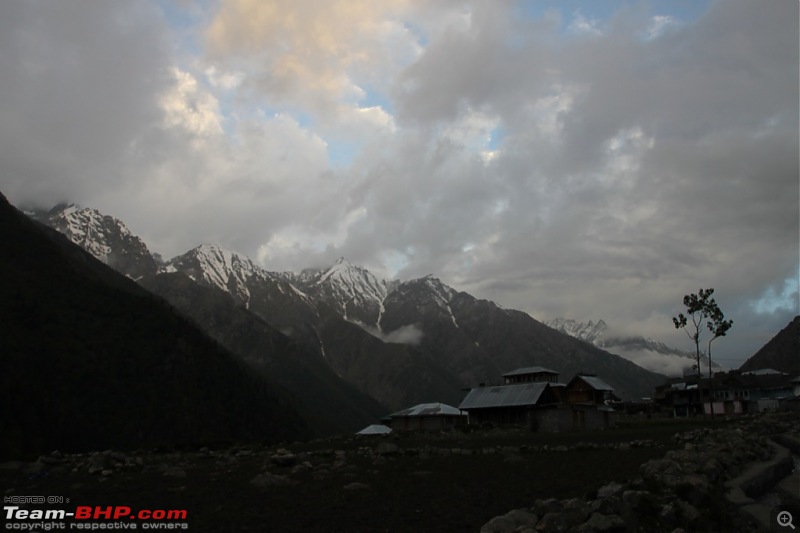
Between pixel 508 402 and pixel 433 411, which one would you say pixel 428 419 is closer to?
pixel 433 411

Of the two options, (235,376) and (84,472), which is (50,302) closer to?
(235,376)

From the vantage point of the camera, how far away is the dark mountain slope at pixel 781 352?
17412 cm

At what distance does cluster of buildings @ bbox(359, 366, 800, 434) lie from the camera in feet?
243

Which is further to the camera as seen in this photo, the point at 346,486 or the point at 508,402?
the point at 508,402

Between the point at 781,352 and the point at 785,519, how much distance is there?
199 meters

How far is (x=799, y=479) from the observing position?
2612 cm

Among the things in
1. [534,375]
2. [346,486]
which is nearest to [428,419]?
[534,375]

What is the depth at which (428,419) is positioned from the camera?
317ft

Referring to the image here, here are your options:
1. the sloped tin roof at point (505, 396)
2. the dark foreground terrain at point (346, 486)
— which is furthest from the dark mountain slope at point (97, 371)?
the dark foreground terrain at point (346, 486)

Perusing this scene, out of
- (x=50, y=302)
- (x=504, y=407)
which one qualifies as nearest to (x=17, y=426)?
(x=50, y=302)

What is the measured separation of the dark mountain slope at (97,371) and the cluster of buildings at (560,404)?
4031 centimetres

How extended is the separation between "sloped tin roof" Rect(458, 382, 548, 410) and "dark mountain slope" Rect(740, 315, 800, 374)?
118588mm

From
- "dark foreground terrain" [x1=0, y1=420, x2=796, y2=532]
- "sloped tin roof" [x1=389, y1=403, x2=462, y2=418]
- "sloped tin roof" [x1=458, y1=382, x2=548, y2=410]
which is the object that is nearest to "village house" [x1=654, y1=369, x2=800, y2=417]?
"sloped tin roof" [x1=458, y1=382, x2=548, y2=410]

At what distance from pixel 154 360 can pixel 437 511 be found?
133098mm
